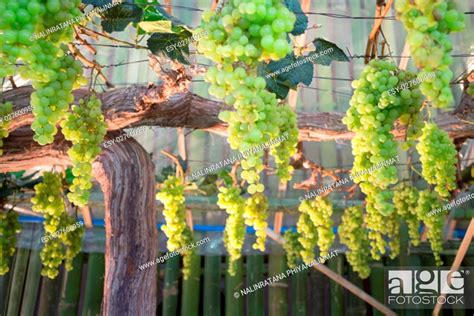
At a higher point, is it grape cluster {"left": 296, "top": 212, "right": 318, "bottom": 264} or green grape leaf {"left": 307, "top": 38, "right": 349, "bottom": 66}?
green grape leaf {"left": 307, "top": 38, "right": 349, "bottom": 66}

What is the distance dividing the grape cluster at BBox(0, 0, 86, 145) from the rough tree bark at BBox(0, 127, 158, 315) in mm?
892

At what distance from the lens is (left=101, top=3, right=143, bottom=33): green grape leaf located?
1639 millimetres

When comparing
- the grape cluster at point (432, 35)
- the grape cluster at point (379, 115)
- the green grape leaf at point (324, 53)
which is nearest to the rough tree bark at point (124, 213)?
the green grape leaf at point (324, 53)

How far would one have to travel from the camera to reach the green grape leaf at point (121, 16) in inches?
64.5

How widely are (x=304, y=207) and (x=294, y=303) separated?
1864mm

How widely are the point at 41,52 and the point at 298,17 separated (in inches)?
31.6

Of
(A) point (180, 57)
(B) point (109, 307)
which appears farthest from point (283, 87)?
(B) point (109, 307)

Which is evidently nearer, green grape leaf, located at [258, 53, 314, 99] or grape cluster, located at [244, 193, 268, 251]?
green grape leaf, located at [258, 53, 314, 99]

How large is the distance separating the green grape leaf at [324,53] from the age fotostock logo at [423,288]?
3.22m

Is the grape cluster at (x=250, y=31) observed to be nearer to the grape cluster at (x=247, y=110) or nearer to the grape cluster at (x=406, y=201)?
the grape cluster at (x=247, y=110)

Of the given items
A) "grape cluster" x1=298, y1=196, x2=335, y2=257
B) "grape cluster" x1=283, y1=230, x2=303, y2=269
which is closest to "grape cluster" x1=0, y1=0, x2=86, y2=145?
"grape cluster" x1=298, y1=196, x2=335, y2=257

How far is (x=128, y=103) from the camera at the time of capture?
6.72ft

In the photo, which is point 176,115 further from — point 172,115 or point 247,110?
point 247,110

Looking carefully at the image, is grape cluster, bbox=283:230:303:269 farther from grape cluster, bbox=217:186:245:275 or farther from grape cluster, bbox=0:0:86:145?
grape cluster, bbox=0:0:86:145
